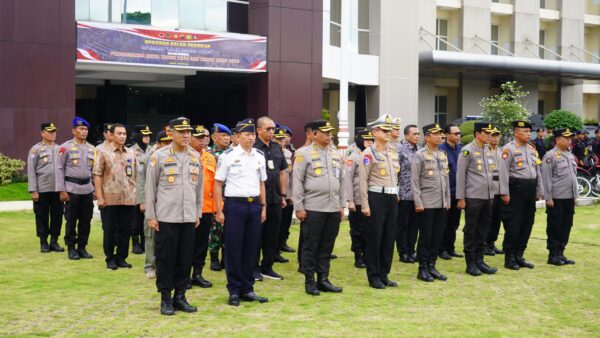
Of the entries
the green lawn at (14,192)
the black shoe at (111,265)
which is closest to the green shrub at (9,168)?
the green lawn at (14,192)

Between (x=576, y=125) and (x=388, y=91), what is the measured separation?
827 centimetres

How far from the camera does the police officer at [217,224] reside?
1073cm

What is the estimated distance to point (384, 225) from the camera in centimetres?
1012

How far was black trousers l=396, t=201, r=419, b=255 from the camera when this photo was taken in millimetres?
12215

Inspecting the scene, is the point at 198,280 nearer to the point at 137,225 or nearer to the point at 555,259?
the point at 137,225

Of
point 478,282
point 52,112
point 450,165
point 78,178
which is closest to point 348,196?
point 478,282

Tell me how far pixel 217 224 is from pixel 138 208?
2.12 m

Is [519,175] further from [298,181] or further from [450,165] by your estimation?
[298,181]

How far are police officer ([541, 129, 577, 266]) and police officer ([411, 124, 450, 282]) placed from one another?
233 cm

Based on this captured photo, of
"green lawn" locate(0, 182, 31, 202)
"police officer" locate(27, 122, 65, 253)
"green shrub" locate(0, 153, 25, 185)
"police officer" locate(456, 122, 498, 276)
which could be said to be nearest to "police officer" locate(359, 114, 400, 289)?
"police officer" locate(456, 122, 498, 276)

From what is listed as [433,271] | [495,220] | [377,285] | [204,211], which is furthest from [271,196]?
[495,220]

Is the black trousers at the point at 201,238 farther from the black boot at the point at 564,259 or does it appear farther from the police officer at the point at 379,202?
the black boot at the point at 564,259

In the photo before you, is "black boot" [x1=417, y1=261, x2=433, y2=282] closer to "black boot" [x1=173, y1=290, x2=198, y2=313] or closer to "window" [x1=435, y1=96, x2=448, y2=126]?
"black boot" [x1=173, y1=290, x2=198, y2=313]

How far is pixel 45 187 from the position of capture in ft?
40.7
